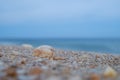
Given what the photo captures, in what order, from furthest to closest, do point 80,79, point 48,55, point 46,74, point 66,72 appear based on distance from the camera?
point 48,55 < point 66,72 < point 46,74 < point 80,79

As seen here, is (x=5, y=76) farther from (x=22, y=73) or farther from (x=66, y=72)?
(x=66, y=72)

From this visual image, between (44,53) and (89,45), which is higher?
(44,53)

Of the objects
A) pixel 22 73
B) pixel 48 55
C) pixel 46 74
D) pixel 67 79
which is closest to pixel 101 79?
pixel 67 79

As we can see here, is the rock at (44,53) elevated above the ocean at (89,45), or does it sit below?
above

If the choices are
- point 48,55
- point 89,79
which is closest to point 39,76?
point 89,79

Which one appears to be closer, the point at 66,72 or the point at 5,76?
the point at 5,76

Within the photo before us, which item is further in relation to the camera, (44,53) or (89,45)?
(89,45)

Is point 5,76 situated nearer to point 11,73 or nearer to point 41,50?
point 11,73

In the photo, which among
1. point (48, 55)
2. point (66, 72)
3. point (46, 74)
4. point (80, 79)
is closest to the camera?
point (80, 79)

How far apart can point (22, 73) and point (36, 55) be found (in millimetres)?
3890

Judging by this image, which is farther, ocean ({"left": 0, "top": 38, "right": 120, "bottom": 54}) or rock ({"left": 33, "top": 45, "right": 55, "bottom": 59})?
ocean ({"left": 0, "top": 38, "right": 120, "bottom": 54})

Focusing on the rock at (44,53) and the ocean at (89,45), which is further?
the ocean at (89,45)

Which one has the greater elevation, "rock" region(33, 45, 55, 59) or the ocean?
"rock" region(33, 45, 55, 59)

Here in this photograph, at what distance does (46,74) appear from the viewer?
287 cm
